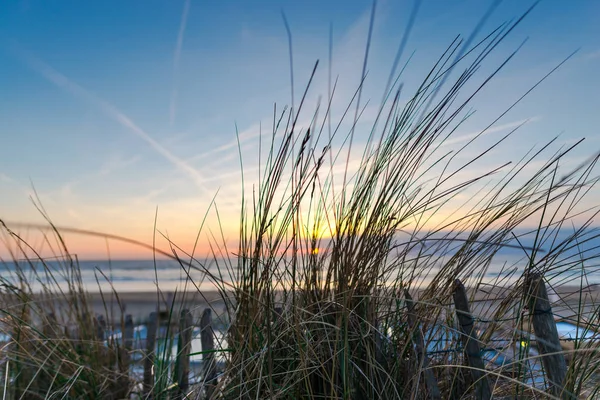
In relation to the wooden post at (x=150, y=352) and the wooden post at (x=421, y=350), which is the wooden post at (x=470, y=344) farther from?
the wooden post at (x=150, y=352)

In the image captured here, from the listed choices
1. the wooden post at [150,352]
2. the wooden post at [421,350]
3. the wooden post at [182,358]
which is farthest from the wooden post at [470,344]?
the wooden post at [150,352]

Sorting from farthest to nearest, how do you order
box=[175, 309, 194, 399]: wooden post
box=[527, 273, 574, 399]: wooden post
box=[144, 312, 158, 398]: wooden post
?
box=[144, 312, 158, 398]: wooden post
box=[175, 309, 194, 399]: wooden post
box=[527, 273, 574, 399]: wooden post

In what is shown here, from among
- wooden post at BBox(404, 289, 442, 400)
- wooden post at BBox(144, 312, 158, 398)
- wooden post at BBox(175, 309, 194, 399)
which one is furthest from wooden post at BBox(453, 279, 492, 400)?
wooden post at BBox(144, 312, 158, 398)

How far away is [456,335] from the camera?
1.69 metres

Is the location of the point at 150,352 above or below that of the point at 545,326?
below

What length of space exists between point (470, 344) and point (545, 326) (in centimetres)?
23

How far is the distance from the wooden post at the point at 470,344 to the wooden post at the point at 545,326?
0.18 m

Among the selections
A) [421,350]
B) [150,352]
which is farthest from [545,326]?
[150,352]

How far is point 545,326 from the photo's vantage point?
151cm

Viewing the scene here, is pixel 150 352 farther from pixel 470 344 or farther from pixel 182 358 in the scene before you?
pixel 470 344

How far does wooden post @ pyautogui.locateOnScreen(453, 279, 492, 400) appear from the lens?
1.50 m

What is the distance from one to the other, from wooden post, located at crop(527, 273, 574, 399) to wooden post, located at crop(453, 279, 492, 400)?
18 centimetres

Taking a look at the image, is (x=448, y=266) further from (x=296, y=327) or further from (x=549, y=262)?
(x=296, y=327)

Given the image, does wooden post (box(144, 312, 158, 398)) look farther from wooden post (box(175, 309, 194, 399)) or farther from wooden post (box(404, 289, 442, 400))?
wooden post (box(404, 289, 442, 400))
